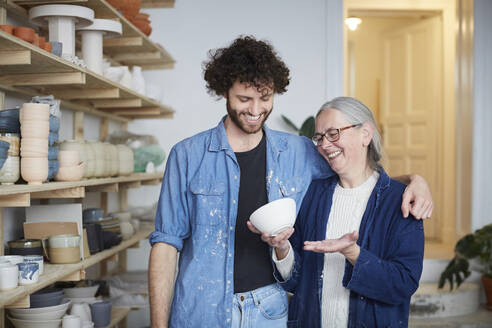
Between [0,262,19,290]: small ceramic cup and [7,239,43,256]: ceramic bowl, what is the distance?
0.30 metres

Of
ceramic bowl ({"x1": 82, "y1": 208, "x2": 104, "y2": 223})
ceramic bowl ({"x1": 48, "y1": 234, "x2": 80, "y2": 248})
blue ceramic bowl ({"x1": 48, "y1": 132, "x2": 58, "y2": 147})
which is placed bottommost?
ceramic bowl ({"x1": 48, "y1": 234, "x2": 80, "y2": 248})

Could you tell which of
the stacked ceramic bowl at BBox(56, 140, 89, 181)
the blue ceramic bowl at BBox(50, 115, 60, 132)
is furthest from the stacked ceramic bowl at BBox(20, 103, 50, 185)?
the stacked ceramic bowl at BBox(56, 140, 89, 181)

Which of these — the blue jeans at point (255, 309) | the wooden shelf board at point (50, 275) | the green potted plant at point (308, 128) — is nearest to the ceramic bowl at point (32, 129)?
the wooden shelf board at point (50, 275)

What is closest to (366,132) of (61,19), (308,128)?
(61,19)

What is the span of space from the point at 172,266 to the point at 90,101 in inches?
63.1

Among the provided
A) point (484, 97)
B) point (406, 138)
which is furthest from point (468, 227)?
point (406, 138)

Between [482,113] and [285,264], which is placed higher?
[482,113]

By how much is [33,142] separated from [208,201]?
661 mm

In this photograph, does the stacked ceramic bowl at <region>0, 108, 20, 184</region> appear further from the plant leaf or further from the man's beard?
the plant leaf

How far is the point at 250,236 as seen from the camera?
1648mm

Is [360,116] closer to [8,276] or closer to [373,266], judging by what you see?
[373,266]

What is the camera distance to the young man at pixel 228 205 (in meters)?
1.57

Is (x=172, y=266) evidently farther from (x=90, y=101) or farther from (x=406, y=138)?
(x=406, y=138)

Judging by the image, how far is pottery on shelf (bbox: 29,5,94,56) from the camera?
210 cm
